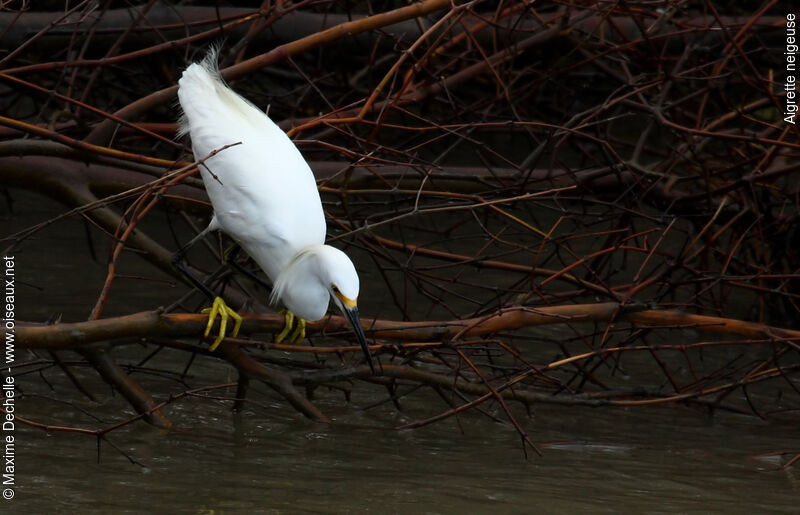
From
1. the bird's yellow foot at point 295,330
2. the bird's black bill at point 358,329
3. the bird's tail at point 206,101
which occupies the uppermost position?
the bird's tail at point 206,101

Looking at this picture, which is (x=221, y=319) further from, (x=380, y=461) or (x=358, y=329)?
(x=380, y=461)

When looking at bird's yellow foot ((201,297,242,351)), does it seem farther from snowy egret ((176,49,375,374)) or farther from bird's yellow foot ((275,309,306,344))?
bird's yellow foot ((275,309,306,344))

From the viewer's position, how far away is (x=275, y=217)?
345 cm

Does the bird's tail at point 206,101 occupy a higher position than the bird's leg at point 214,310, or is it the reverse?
the bird's tail at point 206,101

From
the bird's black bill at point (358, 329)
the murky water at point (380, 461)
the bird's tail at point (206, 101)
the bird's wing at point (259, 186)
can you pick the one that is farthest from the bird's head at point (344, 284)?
A: the bird's tail at point (206, 101)

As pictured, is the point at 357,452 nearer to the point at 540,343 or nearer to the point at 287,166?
the point at 287,166

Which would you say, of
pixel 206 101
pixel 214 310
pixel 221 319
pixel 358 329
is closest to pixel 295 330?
pixel 221 319

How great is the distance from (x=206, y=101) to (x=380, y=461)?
4.73ft

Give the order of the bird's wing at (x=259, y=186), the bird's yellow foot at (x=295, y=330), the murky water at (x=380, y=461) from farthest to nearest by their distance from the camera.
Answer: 1. the bird's yellow foot at (x=295, y=330)
2. the bird's wing at (x=259, y=186)
3. the murky water at (x=380, y=461)

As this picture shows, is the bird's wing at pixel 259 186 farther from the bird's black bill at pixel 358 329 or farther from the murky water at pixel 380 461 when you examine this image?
the murky water at pixel 380 461

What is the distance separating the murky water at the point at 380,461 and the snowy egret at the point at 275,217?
0.43 m

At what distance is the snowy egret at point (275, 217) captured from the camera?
3303 mm

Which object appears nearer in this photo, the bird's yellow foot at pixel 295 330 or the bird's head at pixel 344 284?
the bird's head at pixel 344 284

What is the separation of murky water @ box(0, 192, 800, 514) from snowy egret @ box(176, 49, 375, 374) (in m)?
0.43
